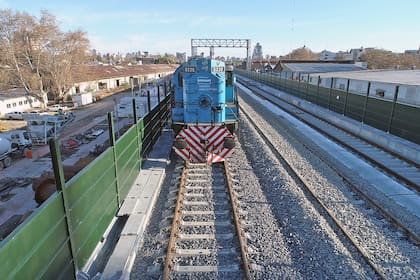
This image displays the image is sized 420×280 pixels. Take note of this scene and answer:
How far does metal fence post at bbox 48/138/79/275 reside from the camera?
159 inches

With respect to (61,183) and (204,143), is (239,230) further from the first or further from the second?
(204,143)

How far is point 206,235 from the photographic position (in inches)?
254

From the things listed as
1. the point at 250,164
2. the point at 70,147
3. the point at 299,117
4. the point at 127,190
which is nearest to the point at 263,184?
the point at 250,164

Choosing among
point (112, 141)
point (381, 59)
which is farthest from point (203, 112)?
point (381, 59)

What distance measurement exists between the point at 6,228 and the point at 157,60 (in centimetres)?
14349

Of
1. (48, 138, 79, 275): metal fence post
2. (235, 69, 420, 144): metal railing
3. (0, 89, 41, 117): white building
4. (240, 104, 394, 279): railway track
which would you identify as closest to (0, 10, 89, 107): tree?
(0, 89, 41, 117): white building

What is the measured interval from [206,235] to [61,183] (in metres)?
3.35

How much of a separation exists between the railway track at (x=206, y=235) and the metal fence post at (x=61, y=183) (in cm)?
161

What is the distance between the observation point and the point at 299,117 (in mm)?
21875

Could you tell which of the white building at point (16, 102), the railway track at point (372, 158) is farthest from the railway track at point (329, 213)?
the white building at point (16, 102)

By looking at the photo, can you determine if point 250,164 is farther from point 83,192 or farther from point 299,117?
point 299,117

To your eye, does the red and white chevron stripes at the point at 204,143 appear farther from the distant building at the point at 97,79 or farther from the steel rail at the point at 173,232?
the distant building at the point at 97,79

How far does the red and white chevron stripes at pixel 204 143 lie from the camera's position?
1083 cm

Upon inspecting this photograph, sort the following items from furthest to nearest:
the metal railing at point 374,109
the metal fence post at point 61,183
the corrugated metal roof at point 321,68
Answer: the corrugated metal roof at point 321,68
the metal railing at point 374,109
the metal fence post at point 61,183
